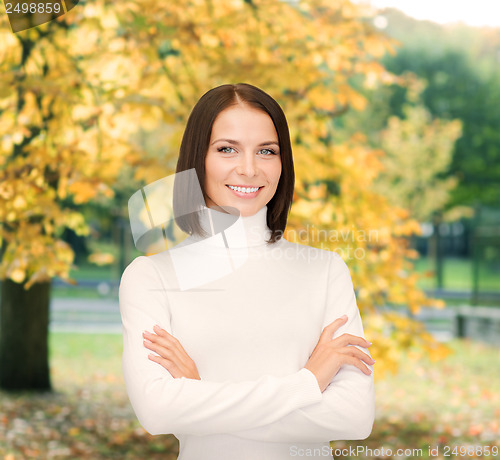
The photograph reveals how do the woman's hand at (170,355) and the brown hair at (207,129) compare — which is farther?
the brown hair at (207,129)

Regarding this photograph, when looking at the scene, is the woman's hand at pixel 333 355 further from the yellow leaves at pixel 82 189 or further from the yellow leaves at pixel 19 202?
the yellow leaves at pixel 19 202

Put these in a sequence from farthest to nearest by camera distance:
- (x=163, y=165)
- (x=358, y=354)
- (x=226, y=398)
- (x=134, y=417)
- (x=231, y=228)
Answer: (x=134, y=417) < (x=163, y=165) < (x=231, y=228) < (x=358, y=354) < (x=226, y=398)

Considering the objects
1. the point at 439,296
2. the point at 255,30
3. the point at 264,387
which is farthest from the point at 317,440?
the point at 439,296

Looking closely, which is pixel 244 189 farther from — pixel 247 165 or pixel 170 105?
pixel 170 105

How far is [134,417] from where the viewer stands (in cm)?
725

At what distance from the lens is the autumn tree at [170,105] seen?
4.61m

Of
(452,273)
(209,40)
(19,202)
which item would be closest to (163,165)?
(19,202)

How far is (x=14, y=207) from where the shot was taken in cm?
439

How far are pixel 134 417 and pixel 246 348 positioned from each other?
227 inches


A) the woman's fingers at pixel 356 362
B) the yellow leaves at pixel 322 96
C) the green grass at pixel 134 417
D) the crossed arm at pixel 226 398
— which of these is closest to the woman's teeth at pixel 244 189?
the crossed arm at pixel 226 398

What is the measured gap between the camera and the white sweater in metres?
1.79

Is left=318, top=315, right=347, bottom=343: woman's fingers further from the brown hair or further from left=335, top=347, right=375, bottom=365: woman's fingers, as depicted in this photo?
the brown hair

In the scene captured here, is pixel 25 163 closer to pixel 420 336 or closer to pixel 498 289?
pixel 420 336

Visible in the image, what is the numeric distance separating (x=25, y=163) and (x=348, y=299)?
10.7 feet
